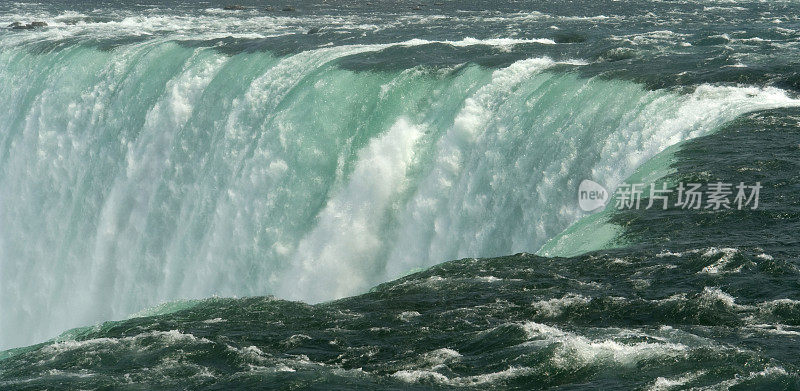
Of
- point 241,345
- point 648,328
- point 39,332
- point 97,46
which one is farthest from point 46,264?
point 648,328

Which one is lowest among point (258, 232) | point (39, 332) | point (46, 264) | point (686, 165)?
point (39, 332)

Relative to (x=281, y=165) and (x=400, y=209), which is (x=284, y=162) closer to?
(x=281, y=165)

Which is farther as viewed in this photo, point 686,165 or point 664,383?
point 686,165

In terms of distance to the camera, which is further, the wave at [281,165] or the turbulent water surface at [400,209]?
the wave at [281,165]

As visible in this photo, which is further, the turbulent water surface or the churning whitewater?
the churning whitewater

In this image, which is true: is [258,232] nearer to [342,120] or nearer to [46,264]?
[342,120]

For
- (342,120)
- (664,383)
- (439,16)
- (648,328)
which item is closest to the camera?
(664,383)
